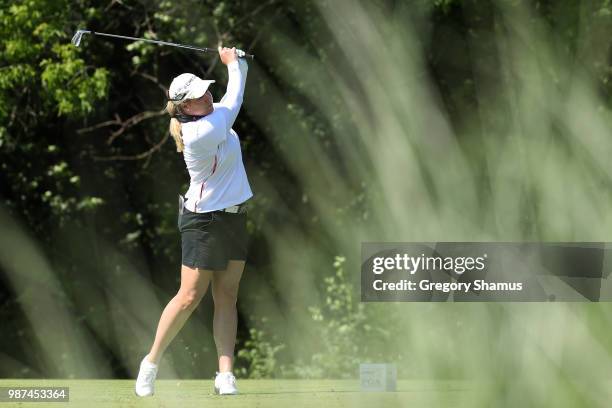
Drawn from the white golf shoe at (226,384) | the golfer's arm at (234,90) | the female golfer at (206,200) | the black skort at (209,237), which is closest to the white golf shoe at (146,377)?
the female golfer at (206,200)

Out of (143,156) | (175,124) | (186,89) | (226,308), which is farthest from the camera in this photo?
(143,156)

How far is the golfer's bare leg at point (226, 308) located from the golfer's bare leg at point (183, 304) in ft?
0.23

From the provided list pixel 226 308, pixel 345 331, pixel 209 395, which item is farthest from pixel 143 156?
pixel 209 395

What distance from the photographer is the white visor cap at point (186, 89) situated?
155 inches

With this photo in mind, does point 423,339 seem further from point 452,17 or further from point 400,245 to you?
point 452,17

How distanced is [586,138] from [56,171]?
369 inches

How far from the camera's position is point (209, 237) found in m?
3.95

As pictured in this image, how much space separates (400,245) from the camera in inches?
35.9

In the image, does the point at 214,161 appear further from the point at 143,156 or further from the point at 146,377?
the point at 143,156

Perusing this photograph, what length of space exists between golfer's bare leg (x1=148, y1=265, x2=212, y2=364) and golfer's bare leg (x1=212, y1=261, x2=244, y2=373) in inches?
2.8

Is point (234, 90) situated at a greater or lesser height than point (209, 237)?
greater

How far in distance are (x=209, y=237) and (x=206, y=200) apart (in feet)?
0.46

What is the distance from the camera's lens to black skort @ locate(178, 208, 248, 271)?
3.96m

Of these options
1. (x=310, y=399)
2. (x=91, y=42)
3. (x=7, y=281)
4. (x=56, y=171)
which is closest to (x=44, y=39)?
(x=91, y=42)
